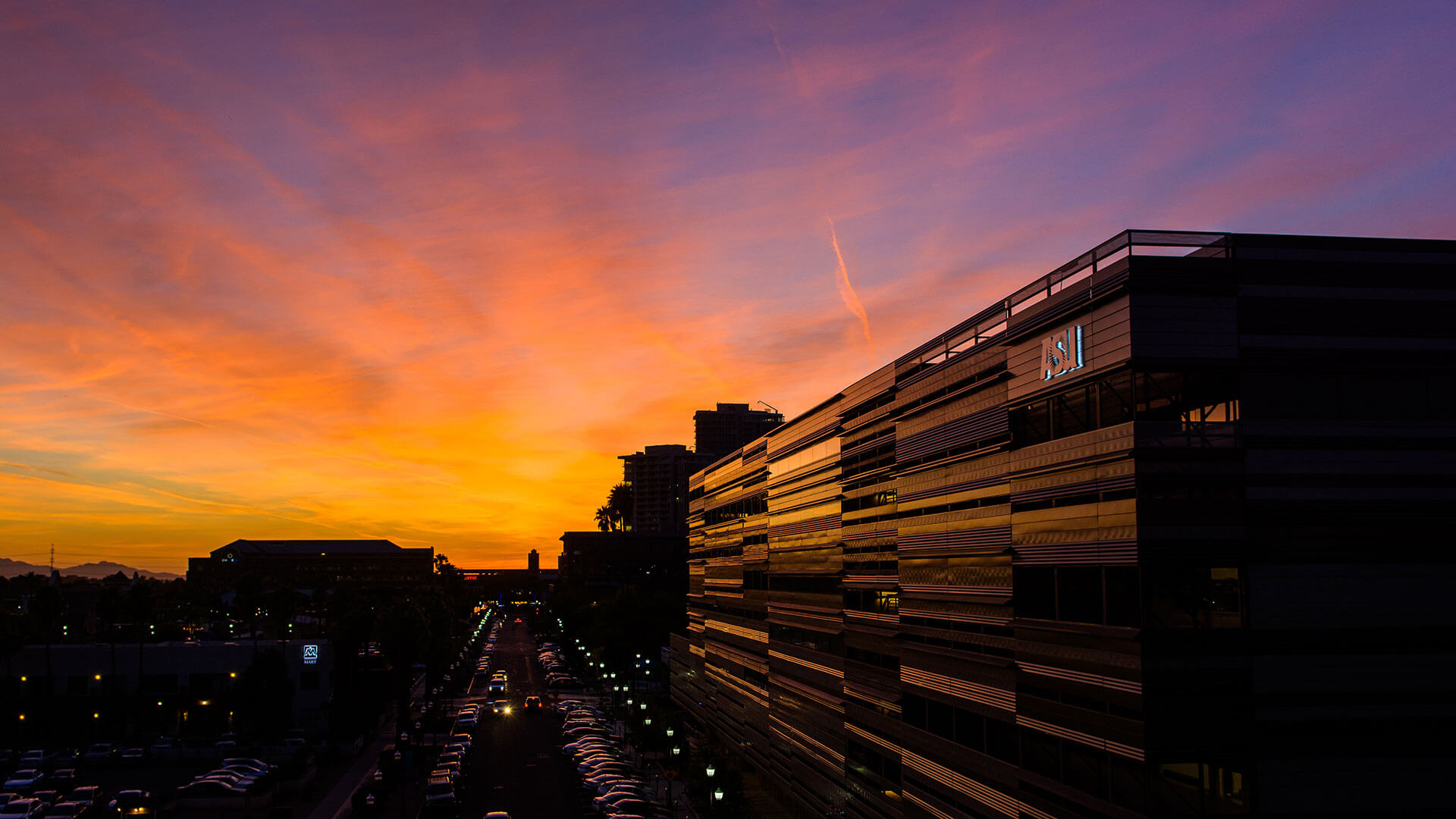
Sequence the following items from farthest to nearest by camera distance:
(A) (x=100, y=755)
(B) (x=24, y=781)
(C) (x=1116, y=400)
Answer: (A) (x=100, y=755), (B) (x=24, y=781), (C) (x=1116, y=400)

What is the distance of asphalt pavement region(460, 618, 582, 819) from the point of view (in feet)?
244

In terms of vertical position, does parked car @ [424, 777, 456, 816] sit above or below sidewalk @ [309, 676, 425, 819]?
above

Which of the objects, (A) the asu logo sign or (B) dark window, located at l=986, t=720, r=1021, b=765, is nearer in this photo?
(A) the asu logo sign

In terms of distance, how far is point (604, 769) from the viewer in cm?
8281

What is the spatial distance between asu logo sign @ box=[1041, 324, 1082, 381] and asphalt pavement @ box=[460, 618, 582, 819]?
50.7 metres

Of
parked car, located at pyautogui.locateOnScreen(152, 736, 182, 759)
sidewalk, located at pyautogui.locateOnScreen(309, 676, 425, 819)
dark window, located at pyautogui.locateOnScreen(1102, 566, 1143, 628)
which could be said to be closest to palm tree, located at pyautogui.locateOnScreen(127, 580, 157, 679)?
parked car, located at pyautogui.locateOnScreen(152, 736, 182, 759)

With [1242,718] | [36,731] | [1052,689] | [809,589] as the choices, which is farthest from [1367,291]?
[36,731]

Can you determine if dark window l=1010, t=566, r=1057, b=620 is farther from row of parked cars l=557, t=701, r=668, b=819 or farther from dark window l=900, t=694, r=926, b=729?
row of parked cars l=557, t=701, r=668, b=819

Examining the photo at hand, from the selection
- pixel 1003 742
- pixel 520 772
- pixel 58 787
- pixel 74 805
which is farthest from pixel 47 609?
pixel 1003 742

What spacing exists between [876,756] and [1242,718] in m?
25.4

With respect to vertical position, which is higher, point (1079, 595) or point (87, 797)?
point (1079, 595)

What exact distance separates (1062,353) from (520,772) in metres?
68.4

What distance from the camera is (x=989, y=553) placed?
132 feet

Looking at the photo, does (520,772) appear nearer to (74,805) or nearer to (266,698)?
(266,698)
